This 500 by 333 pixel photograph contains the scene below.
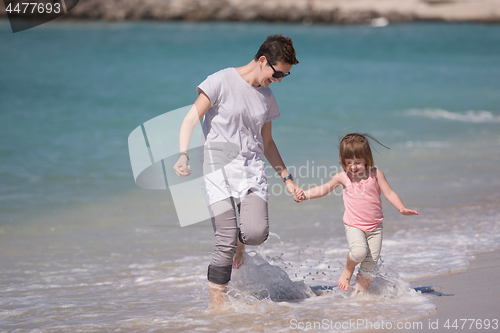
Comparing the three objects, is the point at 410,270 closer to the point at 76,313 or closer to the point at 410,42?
the point at 76,313

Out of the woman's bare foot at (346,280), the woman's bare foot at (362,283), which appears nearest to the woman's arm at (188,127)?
the woman's bare foot at (346,280)

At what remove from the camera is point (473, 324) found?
316cm

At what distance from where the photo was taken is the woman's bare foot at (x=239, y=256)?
382 centimetres

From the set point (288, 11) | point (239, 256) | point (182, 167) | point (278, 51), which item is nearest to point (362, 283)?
point (239, 256)

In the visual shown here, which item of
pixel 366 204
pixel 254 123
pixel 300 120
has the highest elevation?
pixel 254 123

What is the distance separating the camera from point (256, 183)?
3.43 meters

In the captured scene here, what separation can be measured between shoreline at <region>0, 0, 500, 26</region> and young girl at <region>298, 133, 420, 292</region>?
6084 centimetres

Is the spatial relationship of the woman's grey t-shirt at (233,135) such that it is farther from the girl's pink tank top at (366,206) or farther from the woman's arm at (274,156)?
the girl's pink tank top at (366,206)

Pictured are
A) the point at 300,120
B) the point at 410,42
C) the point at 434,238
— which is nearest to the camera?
the point at 434,238

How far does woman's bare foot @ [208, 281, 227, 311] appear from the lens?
350cm

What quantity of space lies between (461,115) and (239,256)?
1250 cm

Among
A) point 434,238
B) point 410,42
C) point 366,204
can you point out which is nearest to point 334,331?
point 366,204

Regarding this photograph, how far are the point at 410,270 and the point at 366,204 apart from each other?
121 cm

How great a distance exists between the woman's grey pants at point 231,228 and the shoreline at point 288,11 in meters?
61.0
